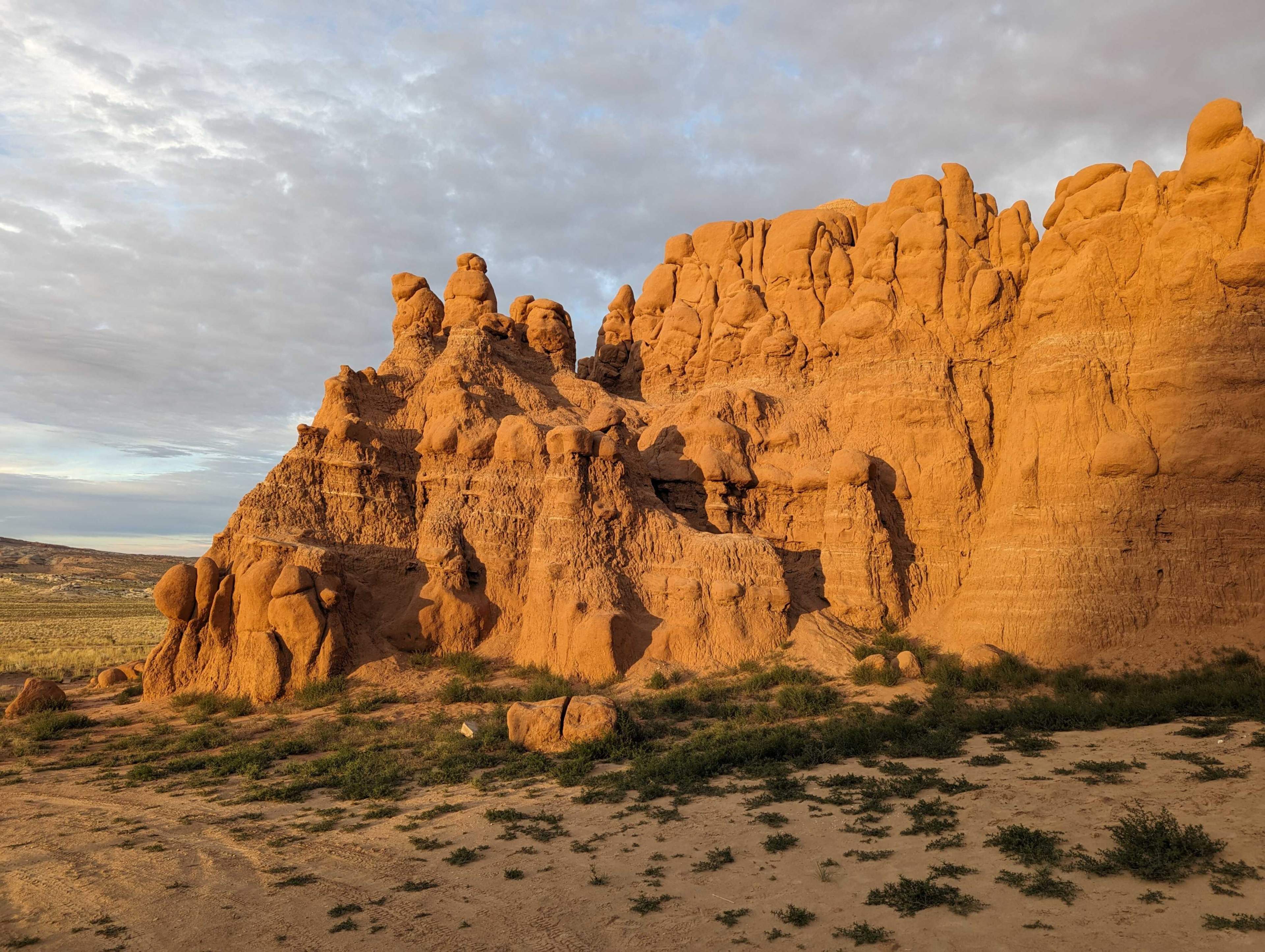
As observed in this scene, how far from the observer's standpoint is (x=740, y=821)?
9547mm

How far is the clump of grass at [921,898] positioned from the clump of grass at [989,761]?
4.67m

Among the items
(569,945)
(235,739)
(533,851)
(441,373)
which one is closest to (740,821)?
(533,851)

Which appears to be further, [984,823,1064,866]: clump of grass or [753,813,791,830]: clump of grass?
[753,813,791,830]: clump of grass

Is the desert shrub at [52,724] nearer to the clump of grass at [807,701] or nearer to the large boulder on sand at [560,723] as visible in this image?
the large boulder on sand at [560,723]

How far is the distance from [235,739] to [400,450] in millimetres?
11034

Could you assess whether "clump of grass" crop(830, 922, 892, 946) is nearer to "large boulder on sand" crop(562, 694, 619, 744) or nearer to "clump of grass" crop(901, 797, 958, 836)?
"clump of grass" crop(901, 797, 958, 836)

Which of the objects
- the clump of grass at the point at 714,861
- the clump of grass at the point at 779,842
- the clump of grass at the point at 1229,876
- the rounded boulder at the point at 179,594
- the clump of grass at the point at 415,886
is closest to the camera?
the clump of grass at the point at 1229,876

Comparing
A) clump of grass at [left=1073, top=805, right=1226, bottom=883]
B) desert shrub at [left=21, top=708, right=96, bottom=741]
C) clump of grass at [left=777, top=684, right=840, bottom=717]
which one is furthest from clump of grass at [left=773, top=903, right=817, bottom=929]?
desert shrub at [left=21, top=708, right=96, bottom=741]

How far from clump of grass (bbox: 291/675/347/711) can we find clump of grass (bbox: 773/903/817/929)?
14.6 m

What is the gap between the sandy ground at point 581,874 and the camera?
21.4 ft

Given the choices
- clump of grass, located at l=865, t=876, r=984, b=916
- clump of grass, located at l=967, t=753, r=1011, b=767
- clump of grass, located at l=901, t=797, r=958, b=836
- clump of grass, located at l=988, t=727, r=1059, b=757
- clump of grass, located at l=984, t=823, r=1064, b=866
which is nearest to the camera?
clump of grass, located at l=865, t=876, r=984, b=916

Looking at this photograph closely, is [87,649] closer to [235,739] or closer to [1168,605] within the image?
[235,739]

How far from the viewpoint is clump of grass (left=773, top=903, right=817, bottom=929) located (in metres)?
6.71

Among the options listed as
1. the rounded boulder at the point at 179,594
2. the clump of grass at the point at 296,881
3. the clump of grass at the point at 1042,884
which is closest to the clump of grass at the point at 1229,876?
the clump of grass at the point at 1042,884
